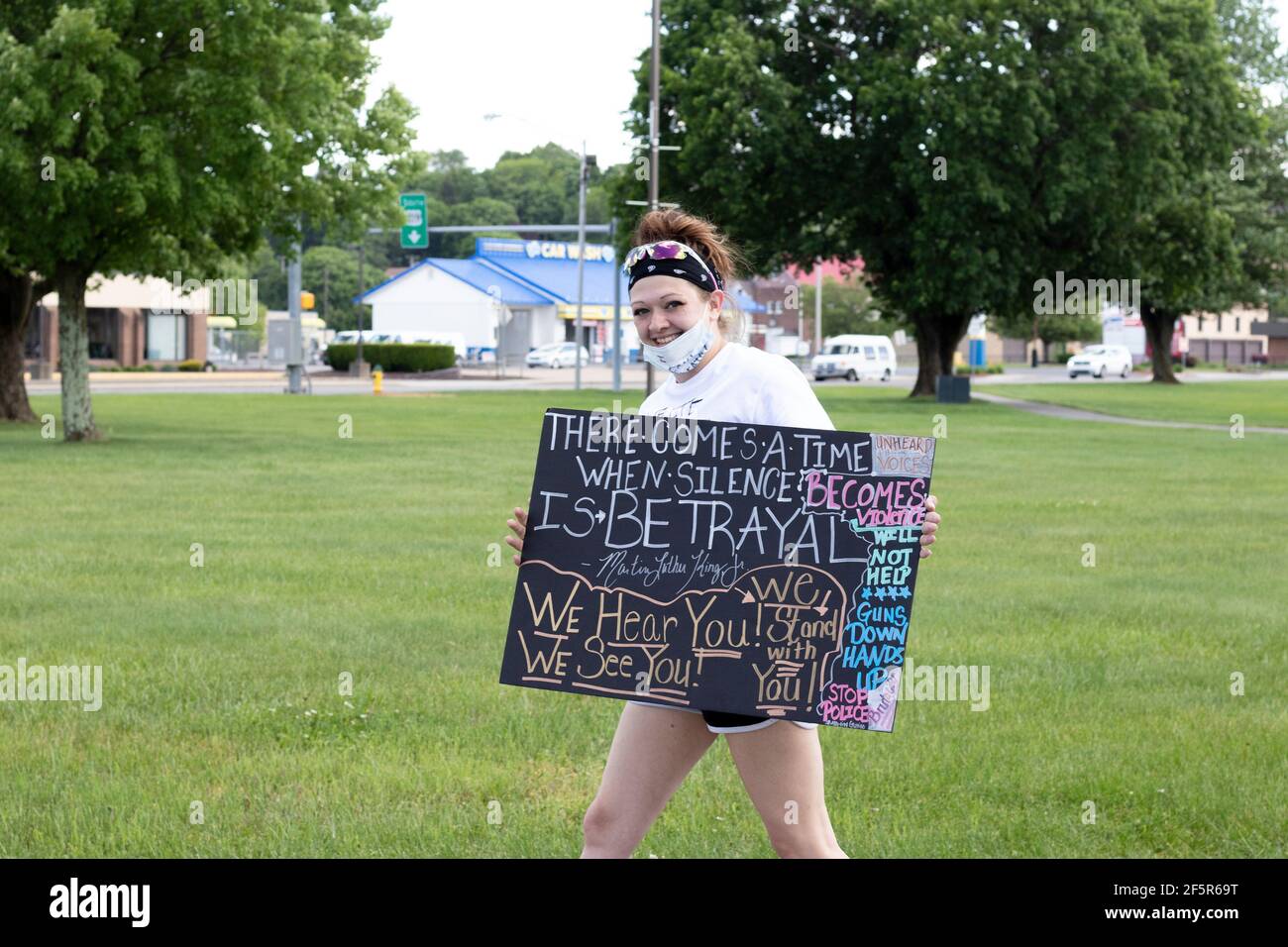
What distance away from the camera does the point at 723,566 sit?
180 inches

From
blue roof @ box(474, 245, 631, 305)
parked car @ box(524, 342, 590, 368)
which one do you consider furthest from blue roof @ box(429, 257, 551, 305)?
parked car @ box(524, 342, 590, 368)

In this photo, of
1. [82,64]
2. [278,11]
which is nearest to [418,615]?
[82,64]

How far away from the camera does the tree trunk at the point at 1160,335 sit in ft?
233

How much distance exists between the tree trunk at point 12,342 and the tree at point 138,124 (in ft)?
19.9

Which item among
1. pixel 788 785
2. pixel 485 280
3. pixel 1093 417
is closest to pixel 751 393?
pixel 788 785

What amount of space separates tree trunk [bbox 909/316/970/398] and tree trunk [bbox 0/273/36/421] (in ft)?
81.2

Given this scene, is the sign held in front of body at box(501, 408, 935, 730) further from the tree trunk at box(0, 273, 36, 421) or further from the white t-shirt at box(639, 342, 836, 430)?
the tree trunk at box(0, 273, 36, 421)

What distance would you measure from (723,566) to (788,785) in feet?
1.95

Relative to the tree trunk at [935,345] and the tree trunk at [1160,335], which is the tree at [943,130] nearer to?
the tree trunk at [935,345]

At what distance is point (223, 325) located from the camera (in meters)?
99.8

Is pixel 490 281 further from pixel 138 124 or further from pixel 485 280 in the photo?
pixel 138 124

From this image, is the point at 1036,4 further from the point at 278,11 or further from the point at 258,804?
the point at 258,804

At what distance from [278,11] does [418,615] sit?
18.9m

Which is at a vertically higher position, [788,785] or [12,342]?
[12,342]
